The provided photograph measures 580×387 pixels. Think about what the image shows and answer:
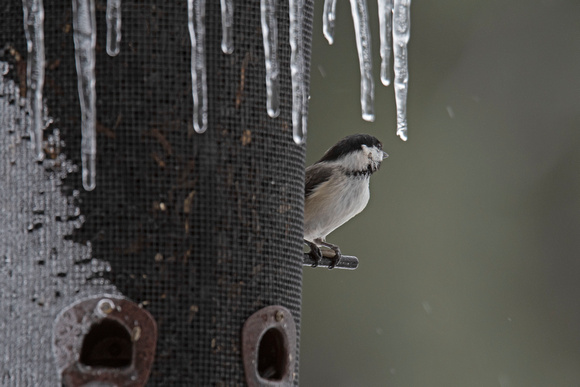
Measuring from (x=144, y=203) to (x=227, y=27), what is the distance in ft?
2.26

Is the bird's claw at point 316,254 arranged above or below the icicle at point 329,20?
below

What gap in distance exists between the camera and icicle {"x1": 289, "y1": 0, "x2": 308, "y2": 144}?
15.7ft

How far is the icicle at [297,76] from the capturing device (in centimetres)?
478

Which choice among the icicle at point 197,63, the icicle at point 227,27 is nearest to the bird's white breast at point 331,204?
the icicle at point 227,27

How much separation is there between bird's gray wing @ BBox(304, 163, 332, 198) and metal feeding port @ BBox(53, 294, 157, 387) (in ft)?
9.16

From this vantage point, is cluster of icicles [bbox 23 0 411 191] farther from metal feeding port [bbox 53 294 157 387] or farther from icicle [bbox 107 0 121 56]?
metal feeding port [bbox 53 294 157 387]

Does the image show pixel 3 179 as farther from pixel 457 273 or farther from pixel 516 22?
pixel 516 22

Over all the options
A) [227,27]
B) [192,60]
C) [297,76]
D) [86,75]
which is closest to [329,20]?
[297,76]

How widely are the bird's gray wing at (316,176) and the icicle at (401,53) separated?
6.25 ft

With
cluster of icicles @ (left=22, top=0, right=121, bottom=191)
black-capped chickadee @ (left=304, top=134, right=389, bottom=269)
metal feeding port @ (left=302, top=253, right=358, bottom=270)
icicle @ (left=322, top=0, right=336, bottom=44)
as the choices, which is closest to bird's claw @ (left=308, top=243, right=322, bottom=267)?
metal feeding port @ (left=302, top=253, right=358, bottom=270)

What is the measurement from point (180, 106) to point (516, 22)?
37.2 feet

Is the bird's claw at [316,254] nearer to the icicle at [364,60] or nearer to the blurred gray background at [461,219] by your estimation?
the icicle at [364,60]

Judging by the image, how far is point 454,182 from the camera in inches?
581

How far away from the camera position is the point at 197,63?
447 cm
